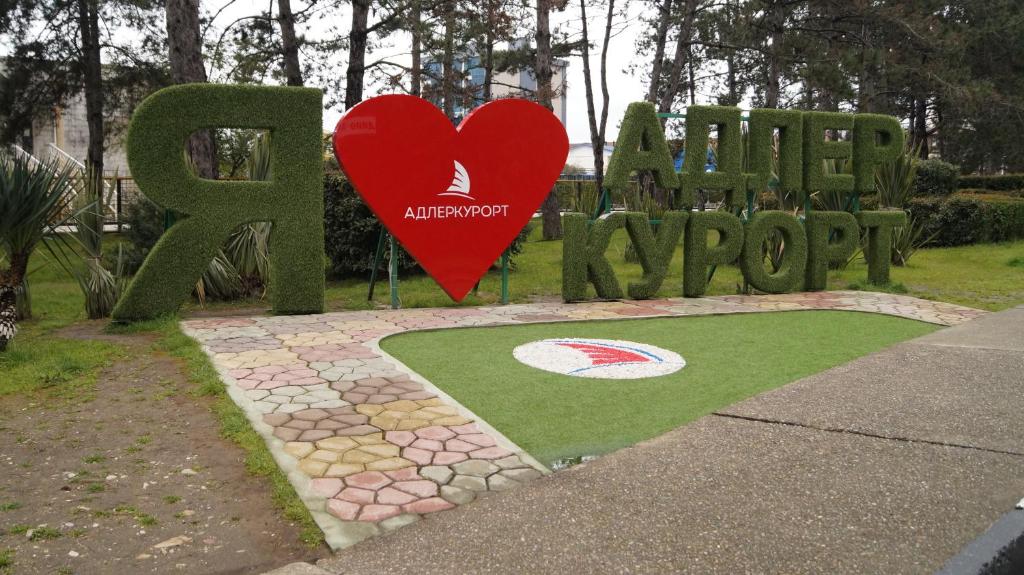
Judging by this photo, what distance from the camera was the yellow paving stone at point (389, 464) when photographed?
3.39 meters

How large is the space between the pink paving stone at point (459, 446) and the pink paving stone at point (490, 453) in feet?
0.15

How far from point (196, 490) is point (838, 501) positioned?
2.52 metres

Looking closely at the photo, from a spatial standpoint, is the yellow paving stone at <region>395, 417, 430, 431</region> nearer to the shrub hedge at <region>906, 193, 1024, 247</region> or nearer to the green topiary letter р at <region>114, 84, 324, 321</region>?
the green topiary letter р at <region>114, 84, 324, 321</region>

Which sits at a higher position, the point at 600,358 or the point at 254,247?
the point at 254,247

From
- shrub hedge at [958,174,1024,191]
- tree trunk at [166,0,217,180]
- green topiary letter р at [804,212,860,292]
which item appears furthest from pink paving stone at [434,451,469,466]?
shrub hedge at [958,174,1024,191]

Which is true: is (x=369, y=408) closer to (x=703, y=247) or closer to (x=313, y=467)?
(x=313, y=467)

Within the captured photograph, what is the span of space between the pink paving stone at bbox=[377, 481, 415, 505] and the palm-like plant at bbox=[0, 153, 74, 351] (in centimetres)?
385

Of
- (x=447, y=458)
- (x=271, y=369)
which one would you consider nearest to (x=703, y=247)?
(x=271, y=369)

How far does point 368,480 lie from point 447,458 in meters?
0.41

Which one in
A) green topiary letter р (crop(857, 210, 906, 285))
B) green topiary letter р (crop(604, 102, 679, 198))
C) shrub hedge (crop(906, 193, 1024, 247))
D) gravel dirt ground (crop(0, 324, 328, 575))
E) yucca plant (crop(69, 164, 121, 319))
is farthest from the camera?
shrub hedge (crop(906, 193, 1024, 247))

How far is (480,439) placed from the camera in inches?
149

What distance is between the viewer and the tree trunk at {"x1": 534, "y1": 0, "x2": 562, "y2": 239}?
50.6ft

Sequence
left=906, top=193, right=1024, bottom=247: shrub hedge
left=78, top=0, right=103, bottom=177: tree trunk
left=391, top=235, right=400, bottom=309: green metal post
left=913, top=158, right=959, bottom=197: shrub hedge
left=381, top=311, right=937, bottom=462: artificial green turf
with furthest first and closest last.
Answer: left=913, top=158, right=959, bottom=197: shrub hedge
left=78, top=0, right=103, bottom=177: tree trunk
left=906, top=193, right=1024, bottom=247: shrub hedge
left=391, top=235, right=400, bottom=309: green metal post
left=381, top=311, right=937, bottom=462: artificial green turf

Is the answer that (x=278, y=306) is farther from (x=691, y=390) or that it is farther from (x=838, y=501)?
(x=838, y=501)
